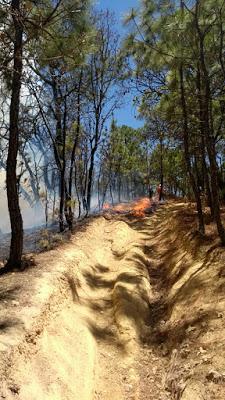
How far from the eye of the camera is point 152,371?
7270mm

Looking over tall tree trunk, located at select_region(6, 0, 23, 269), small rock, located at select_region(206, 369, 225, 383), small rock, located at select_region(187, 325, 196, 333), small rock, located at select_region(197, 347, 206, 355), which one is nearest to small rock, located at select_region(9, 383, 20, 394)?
small rock, located at select_region(206, 369, 225, 383)

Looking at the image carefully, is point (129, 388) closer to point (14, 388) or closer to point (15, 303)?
point (14, 388)

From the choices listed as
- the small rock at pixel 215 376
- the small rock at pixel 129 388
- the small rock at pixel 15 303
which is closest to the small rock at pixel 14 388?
the small rock at pixel 129 388

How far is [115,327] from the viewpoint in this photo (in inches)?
349

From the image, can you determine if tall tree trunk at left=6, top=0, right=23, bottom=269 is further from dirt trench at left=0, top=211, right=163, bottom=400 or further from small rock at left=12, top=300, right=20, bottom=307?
small rock at left=12, top=300, right=20, bottom=307

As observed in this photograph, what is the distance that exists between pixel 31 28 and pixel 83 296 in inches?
230

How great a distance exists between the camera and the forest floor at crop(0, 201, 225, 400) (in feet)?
20.0

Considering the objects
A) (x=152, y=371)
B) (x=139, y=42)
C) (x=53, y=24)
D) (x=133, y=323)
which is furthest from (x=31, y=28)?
(x=152, y=371)

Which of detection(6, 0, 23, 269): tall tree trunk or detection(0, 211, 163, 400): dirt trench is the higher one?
detection(6, 0, 23, 269): tall tree trunk

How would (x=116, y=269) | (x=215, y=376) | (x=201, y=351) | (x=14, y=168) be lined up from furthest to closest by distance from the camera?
(x=116, y=269)
(x=14, y=168)
(x=201, y=351)
(x=215, y=376)

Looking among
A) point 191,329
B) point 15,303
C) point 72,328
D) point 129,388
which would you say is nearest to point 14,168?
point 15,303

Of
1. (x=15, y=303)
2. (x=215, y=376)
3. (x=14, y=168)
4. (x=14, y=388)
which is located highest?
(x=14, y=168)

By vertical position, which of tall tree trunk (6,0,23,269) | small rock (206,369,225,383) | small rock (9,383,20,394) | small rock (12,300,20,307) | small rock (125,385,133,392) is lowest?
small rock (125,385,133,392)

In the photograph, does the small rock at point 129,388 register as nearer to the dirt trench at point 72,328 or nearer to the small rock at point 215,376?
the dirt trench at point 72,328
